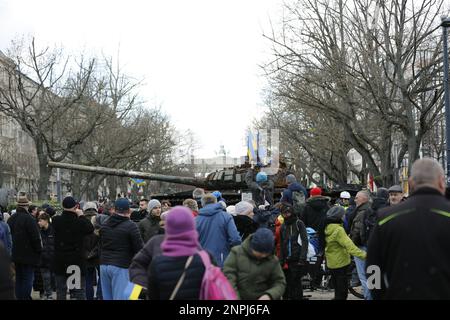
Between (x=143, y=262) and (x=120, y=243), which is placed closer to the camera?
(x=143, y=262)

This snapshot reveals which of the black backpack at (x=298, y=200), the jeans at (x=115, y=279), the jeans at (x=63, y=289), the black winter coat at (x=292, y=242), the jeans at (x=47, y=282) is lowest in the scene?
the jeans at (x=47, y=282)

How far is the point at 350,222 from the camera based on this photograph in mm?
12312

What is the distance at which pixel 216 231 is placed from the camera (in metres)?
9.43

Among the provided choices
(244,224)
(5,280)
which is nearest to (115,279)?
(244,224)

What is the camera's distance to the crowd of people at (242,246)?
4.84 m

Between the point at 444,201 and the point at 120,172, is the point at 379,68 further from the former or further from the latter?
the point at 444,201

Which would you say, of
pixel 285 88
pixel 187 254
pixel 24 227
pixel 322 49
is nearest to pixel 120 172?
pixel 285 88

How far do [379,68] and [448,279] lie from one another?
1917cm

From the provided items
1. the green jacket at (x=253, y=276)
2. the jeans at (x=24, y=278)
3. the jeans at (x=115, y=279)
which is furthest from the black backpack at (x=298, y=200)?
the green jacket at (x=253, y=276)

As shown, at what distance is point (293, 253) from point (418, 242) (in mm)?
5600

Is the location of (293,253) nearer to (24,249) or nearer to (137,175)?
(24,249)

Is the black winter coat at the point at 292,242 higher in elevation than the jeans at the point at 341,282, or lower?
higher

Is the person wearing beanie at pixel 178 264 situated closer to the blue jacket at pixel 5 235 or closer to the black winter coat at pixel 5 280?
the black winter coat at pixel 5 280

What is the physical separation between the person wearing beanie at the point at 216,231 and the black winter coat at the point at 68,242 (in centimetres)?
192
